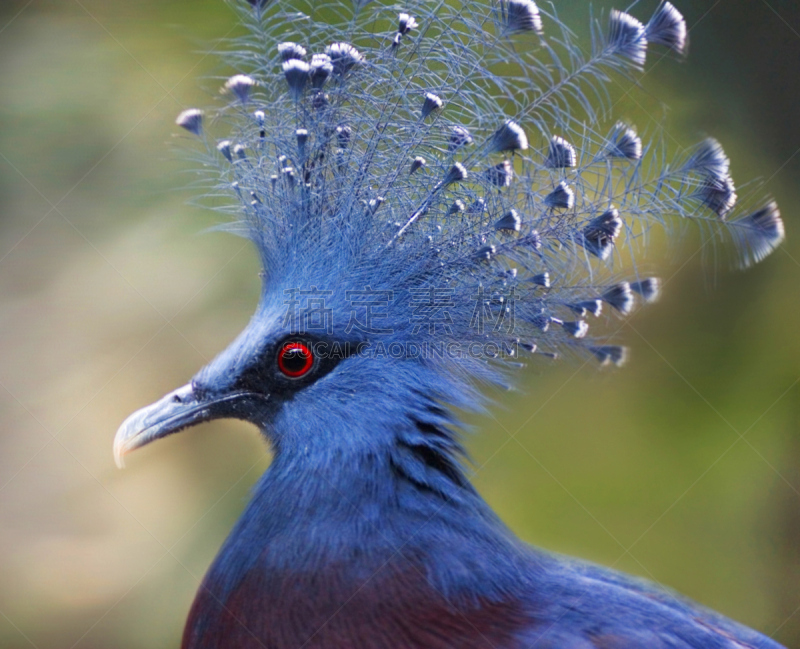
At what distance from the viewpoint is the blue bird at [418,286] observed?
144 cm

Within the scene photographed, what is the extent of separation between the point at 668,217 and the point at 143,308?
6.01 ft

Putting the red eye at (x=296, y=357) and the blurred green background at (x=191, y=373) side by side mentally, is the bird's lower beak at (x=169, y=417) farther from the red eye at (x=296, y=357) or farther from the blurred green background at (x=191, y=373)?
the blurred green background at (x=191, y=373)

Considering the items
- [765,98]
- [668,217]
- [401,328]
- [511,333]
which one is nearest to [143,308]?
[401,328]

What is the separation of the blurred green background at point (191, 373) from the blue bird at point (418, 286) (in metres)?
0.82

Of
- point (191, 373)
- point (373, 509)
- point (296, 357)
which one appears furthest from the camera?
point (191, 373)

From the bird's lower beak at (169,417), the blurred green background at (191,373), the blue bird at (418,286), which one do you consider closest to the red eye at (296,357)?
the blue bird at (418,286)

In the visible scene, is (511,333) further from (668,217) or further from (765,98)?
(765,98)

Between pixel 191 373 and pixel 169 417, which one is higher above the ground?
pixel 191 373

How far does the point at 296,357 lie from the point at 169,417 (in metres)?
0.33

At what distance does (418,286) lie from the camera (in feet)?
5.11

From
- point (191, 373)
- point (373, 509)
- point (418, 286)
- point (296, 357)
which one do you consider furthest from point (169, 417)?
point (191, 373)

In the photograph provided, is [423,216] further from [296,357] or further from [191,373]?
[191,373]

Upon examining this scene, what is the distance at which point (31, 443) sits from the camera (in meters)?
2.86

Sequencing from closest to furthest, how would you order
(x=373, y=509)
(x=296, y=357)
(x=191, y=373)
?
(x=373, y=509)
(x=296, y=357)
(x=191, y=373)
